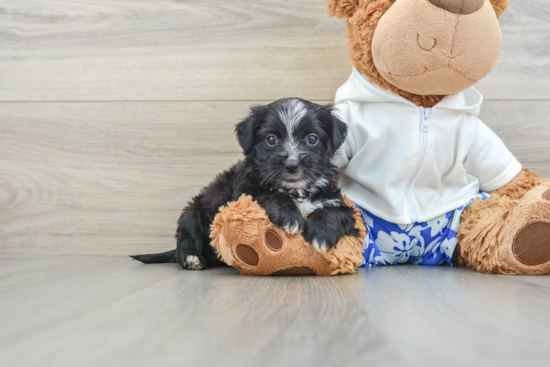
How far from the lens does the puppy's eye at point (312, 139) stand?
1367 mm

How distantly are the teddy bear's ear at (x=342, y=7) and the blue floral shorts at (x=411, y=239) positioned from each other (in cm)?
68

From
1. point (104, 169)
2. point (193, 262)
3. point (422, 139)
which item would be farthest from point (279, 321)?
point (104, 169)

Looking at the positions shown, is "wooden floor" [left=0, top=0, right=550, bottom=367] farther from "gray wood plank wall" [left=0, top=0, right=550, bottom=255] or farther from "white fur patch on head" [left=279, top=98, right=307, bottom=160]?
"white fur patch on head" [left=279, top=98, right=307, bottom=160]

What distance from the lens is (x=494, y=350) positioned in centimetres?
65

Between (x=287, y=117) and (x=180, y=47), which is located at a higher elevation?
(x=180, y=47)

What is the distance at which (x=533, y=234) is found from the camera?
1.30 m

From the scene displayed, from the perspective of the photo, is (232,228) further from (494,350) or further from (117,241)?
(117,241)

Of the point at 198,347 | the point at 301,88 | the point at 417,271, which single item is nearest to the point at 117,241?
the point at 301,88

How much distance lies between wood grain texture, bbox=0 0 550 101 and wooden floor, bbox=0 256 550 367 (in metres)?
0.98

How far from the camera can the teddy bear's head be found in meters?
1.29

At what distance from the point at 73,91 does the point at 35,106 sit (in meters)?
0.20

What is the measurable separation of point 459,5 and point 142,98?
1351 millimetres

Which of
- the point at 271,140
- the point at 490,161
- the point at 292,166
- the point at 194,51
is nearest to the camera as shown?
the point at 292,166

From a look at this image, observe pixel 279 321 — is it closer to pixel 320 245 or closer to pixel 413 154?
pixel 320 245
